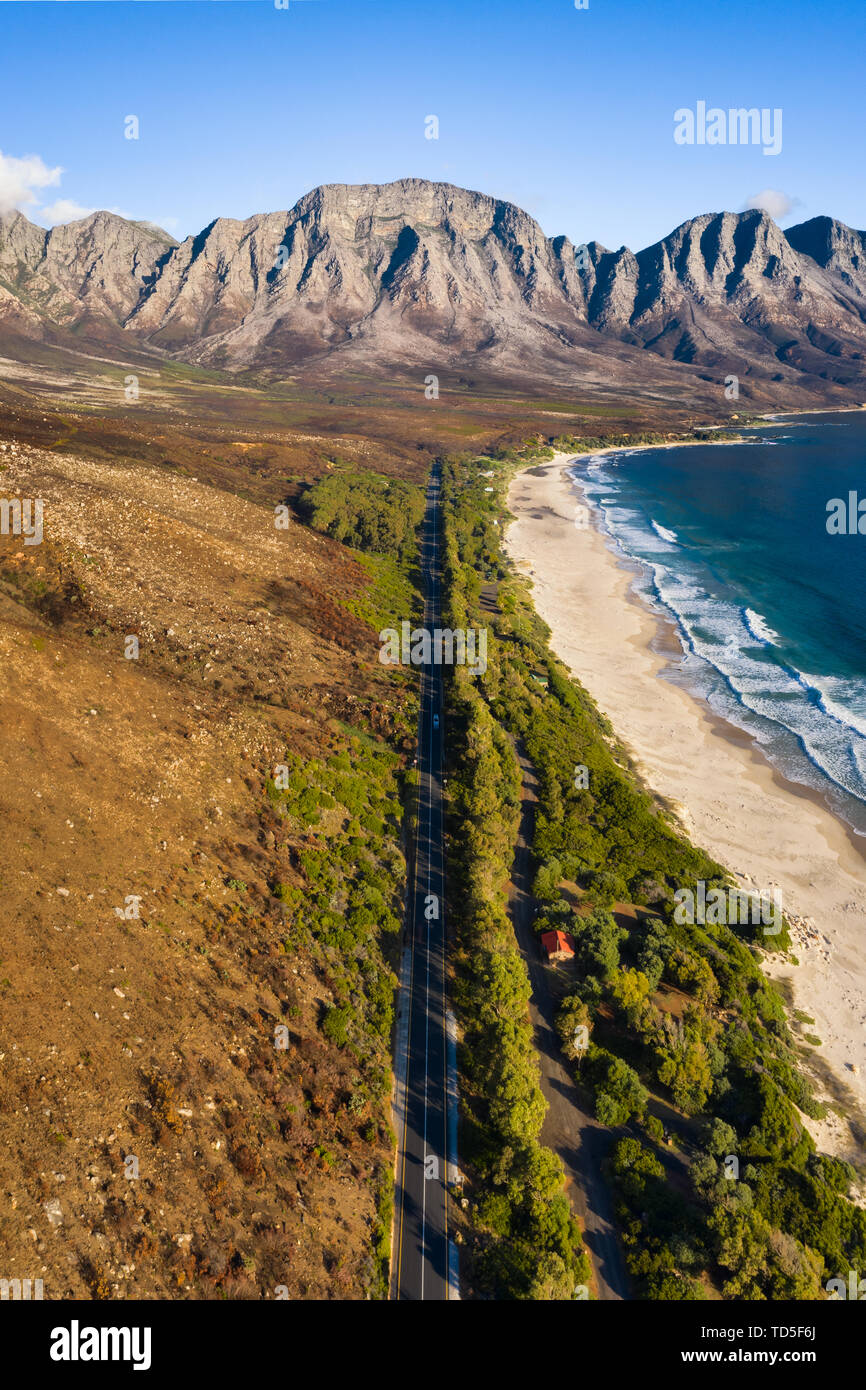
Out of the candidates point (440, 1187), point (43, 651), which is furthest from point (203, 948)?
point (43, 651)

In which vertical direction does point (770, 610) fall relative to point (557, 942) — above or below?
above

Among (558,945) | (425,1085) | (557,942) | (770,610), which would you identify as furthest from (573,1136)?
(770,610)

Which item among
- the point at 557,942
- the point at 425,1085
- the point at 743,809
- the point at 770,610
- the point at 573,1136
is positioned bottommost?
the point at 573,1136

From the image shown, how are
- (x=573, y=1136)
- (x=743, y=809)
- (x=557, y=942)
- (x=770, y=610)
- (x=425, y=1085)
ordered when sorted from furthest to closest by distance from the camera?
(x=770, y=610), (x=743, y=809), (x=557, y=942), (x=425, y=1085), (x=573, y=1136)

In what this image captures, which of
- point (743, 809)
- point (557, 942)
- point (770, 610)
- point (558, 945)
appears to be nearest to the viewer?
point (558, 945)

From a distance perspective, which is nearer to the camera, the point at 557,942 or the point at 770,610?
the point at 557,942

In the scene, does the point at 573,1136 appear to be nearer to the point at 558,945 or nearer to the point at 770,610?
→ the point at 558,945

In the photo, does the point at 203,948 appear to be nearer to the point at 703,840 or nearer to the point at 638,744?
the point at 703,840
